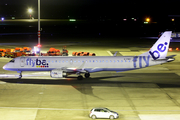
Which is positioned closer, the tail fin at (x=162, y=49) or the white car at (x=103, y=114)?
the white car at (x=103, y=114)

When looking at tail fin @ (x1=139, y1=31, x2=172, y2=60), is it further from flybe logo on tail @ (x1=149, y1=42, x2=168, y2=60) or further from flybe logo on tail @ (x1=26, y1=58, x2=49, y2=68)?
flybe logo on tail @ (x1=26, y1=58, x2=49, y2=68)

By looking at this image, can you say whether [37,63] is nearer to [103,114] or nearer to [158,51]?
[158,51]

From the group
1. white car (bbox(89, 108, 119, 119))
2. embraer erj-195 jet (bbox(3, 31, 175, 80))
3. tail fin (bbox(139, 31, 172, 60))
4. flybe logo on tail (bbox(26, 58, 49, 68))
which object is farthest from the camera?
flybe logo on tail (bbox(26, 58, 49, 68))

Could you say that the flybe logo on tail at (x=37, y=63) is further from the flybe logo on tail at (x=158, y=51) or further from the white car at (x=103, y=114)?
the white car at (x=103, y=114)

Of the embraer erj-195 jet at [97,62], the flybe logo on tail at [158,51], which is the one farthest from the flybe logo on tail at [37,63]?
the flybe logo on tail at [158,51]

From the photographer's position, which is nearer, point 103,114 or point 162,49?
point 103,114

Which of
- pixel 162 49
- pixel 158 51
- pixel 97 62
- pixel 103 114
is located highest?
pixel 162 49

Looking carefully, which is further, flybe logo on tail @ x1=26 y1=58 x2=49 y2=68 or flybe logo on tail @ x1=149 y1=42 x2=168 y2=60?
flybe logo on tail @ x1=26 y1=58 x2=49 y2=68

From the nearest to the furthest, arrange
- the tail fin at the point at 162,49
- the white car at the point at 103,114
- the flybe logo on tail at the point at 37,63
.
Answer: the white car at the point at 103,114 → the tail fin at the point at 162,49 → the flybe logo on tail at the point at 37,63

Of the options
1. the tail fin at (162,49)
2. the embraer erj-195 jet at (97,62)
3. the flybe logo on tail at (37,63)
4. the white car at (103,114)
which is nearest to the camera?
the white car at (103,114)

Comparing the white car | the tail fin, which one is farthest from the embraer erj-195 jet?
the white car

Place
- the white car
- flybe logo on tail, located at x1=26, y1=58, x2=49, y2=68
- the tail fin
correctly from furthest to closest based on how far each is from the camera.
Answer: flybe logo on tail, located at x1=26, y1=58, x2=49, y2=68 < the tail fin < the white car

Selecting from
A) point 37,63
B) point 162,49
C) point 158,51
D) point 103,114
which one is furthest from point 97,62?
point 103,114

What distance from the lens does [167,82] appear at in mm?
43250
